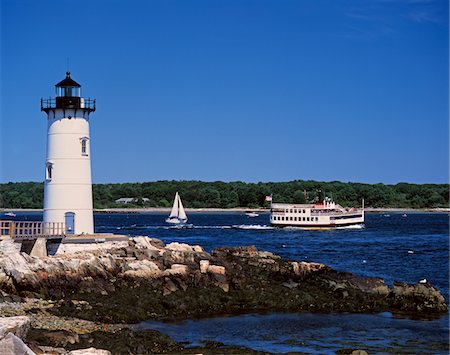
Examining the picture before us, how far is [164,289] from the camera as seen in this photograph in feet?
89.9

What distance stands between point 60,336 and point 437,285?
20663 mm

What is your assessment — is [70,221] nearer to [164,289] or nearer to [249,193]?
[164,289]

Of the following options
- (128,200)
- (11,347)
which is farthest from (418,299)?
(128,200)

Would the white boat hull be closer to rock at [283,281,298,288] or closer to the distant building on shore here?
rock at [283,281,298,288]

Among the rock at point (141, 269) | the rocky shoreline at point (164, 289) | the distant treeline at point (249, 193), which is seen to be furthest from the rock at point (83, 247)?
the distant treeline at point (249, 193)

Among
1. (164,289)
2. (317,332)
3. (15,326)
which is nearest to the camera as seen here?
(15,326)

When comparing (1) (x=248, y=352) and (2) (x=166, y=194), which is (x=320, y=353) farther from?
(2) (x=166, y=194)

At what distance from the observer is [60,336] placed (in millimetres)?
18828

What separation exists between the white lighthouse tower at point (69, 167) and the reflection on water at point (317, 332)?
38.1ft

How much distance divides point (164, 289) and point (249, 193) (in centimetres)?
15165

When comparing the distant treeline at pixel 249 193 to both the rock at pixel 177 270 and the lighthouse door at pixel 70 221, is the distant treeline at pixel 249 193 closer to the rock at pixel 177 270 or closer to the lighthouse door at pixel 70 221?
the lighthouse door at pixel 70 221

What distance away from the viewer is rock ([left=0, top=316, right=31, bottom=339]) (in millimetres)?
16594

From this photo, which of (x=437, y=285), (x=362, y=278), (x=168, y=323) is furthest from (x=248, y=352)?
(x=437, y=285)

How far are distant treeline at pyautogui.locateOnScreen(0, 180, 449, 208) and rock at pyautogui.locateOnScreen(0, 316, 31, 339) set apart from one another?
149066 mm
